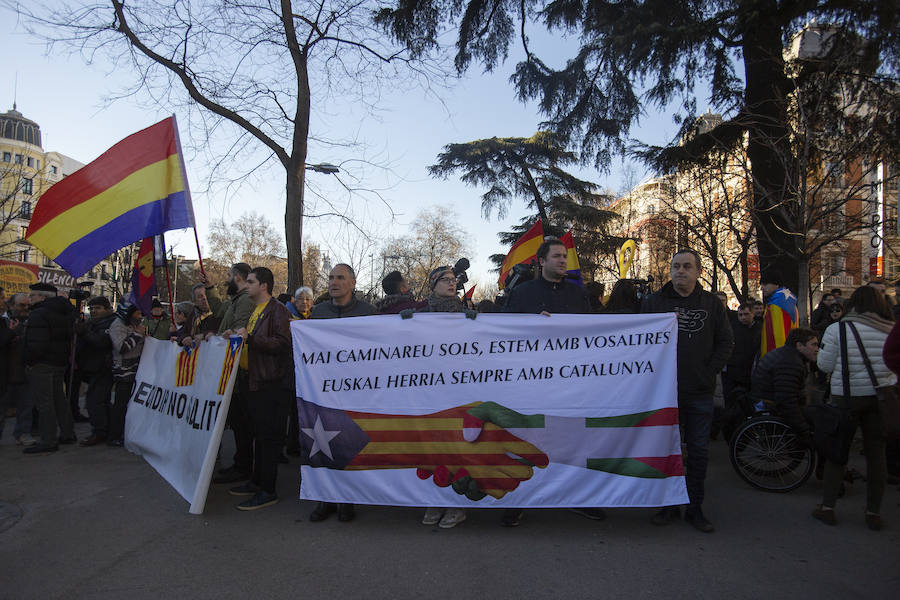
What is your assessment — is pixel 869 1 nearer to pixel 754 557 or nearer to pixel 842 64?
pixel 842 64

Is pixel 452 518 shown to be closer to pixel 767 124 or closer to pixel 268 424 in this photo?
pixel 268 424

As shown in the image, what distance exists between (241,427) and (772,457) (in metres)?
4.93

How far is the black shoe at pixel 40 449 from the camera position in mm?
6852

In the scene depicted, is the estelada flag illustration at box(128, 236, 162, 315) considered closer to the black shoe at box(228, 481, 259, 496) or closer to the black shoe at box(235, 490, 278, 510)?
the black shoe at box(228, 481, 259, 496)

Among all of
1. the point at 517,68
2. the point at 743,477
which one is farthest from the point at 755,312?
the point at 517,68

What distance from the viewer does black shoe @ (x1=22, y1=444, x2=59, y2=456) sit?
685 centimetres

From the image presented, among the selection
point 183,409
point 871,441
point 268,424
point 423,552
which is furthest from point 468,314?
point 871,441

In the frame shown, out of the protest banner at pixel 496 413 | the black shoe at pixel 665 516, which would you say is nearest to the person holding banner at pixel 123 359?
the protest banner at pixel 496 413

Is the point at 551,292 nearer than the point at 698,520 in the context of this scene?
No

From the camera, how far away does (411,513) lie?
4.64 m

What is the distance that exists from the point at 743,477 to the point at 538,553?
266 cm

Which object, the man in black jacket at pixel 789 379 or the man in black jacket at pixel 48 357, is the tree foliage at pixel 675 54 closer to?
the man in black jacket at pixel 789 379

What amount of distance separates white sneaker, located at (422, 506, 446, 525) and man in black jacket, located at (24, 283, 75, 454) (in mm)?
5102

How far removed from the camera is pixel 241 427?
223 inches
